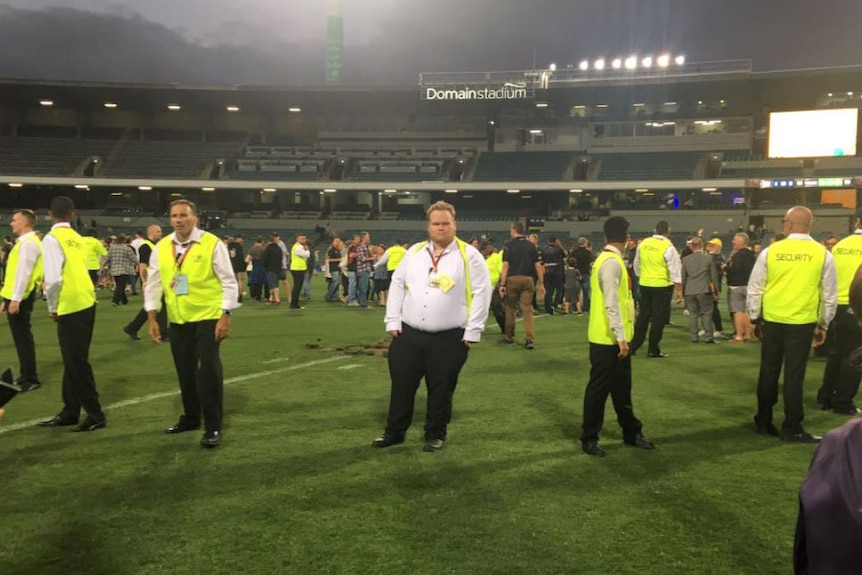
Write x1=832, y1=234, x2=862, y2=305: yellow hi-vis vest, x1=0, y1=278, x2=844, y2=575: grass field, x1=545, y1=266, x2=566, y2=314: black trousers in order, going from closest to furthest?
x1=0, y1=278, x2=844, y2=575: grass field → x1=832, y1=234, x2=862, y2=305: yellow hi-vis vest → x1=545, y1=266, x2=566, y2=314: black trousers

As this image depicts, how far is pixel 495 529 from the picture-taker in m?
3.73

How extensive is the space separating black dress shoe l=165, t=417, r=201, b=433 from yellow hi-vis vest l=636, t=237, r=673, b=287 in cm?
712

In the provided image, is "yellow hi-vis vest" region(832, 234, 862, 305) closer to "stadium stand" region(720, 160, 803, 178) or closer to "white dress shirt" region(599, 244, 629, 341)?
"white dress shirt" region(599, 244, 629, 341)

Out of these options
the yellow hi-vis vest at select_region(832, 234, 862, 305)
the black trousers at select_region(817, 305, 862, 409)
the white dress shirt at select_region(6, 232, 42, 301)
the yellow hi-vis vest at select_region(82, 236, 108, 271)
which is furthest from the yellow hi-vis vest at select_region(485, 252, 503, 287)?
the white dress shirt at select_region(6, 232, 42, 301)

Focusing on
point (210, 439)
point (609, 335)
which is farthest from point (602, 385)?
point (210, 439)

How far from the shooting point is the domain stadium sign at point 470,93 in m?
45.1

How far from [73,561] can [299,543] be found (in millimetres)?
1154

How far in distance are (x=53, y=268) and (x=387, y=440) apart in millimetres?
3269

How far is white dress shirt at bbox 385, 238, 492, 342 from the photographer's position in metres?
5.08

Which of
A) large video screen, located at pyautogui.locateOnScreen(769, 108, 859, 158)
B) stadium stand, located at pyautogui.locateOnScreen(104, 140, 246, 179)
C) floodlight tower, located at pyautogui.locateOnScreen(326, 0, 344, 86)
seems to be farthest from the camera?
floodlight tower, located at pyautogui.locateOnScreen(326, 0, 344, 86)

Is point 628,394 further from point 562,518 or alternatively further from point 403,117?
point 403,117

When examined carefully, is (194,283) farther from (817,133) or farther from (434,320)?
(817,133)

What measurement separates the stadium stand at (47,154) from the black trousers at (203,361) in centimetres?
4787

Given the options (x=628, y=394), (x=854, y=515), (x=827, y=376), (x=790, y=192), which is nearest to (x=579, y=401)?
(x=628, y=394)
